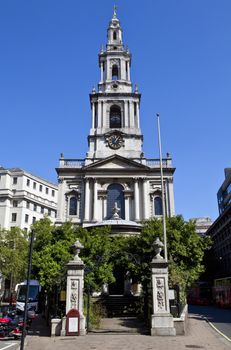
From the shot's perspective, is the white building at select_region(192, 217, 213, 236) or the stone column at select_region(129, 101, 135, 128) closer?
the stone column at select_region(129, 101, 135, 128)

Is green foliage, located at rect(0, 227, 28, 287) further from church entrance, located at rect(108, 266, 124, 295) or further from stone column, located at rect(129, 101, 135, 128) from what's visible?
stone column, located at rect(129, 101, 135, 128)

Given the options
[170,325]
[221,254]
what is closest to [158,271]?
[170,325]

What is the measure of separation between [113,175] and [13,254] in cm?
A: 1659

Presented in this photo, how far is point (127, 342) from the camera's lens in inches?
609

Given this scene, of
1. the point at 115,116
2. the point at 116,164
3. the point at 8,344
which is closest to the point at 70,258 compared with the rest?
the point at 8,344

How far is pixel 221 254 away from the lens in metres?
61.7

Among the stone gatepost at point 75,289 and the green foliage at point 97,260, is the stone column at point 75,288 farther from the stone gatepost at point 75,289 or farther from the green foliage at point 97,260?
the green foliage at point 97,260

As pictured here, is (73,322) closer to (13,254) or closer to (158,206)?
(13,254)

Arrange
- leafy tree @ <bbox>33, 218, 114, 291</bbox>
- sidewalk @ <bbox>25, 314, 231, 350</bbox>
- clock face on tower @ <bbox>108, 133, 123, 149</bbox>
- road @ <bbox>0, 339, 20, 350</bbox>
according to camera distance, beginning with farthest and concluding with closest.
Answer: clock face on tower @ <bbox>108, 133, 123, 149</bbox>
leafy tree @ <bbox>33, 218, 114, 291</bbox>
road @ <bbox>0, 339, 20, 350</bbox>
sidewalk @ <bbox>25, 314, 231, 350</bbox>

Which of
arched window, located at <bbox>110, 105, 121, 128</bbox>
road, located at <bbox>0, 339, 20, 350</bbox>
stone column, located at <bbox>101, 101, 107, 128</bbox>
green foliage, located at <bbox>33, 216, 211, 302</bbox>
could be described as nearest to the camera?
road, located at <bbox>0, 339, 20, 350</bbox>

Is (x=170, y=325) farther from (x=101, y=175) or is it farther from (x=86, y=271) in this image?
(x=101, y=175)

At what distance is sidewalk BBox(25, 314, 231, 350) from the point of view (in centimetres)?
1433

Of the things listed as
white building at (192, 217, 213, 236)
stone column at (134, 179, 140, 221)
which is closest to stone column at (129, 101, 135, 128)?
stone column at (134, 179, 140, 221)

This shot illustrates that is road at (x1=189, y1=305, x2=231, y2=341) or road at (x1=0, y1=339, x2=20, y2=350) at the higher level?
road at (x1=189, y1=305, x2=231, y2=341)
